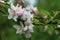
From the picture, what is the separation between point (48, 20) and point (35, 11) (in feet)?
0.29

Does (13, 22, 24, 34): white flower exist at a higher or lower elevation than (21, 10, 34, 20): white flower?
lower

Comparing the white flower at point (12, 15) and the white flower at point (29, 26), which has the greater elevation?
the white flower at point (12, 15)

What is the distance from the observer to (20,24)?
121 centimetres

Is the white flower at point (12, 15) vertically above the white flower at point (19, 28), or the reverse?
the white flower at point (12, 15)

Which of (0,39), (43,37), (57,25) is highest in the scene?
(57,25)

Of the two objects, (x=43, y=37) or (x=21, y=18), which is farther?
(x=43, y=37)

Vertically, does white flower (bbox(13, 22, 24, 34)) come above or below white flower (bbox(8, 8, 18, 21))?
below

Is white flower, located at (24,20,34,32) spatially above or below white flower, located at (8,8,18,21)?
below

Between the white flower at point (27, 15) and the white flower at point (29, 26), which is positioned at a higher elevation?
the white flower at point (27, 15)

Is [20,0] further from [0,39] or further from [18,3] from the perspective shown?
[0,39]

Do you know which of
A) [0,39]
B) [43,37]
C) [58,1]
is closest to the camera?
[0,39]

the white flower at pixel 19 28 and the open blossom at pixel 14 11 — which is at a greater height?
the open blossom at pixel 14 11

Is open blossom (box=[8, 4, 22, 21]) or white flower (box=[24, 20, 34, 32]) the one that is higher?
open blossom (box=[8, 4, 22, 21])

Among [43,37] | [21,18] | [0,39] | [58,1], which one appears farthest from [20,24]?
[58,1]
